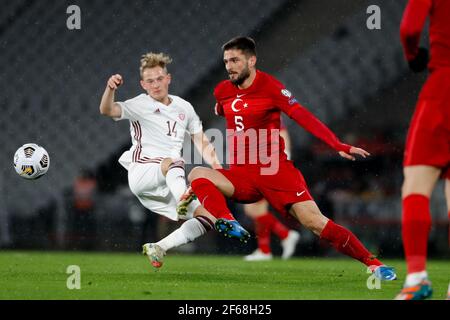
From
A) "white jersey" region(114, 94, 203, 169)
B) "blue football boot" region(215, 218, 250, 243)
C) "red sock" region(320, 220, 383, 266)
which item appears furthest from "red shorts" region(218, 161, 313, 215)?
"white jersey" region(114, 94, 203, 169)

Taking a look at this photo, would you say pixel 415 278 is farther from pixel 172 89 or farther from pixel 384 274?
pixel 172 89

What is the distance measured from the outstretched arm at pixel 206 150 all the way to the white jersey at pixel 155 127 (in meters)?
0.12

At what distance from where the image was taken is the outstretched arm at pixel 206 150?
6.02 m

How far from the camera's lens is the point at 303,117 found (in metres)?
5.24

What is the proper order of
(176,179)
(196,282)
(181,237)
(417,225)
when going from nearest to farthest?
(417,225)
(196,282)
(181,237)
(176,179)

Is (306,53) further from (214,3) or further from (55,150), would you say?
(55,150)

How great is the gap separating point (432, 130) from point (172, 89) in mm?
7747

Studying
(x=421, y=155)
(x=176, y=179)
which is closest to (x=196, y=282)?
(x=176, y=179)

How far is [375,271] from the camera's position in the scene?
5.20 meters

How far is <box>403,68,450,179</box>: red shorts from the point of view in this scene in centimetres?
351

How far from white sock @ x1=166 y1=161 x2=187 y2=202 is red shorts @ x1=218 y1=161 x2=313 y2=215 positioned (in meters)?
0.35

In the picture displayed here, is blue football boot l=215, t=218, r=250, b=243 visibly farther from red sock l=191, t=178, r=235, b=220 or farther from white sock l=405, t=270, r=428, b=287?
white sock l=405, t=270, r=428, b=287

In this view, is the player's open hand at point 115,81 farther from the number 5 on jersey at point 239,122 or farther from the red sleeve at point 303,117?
the red sleeve at point 303,117

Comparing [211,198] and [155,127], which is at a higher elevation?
[155,127]
